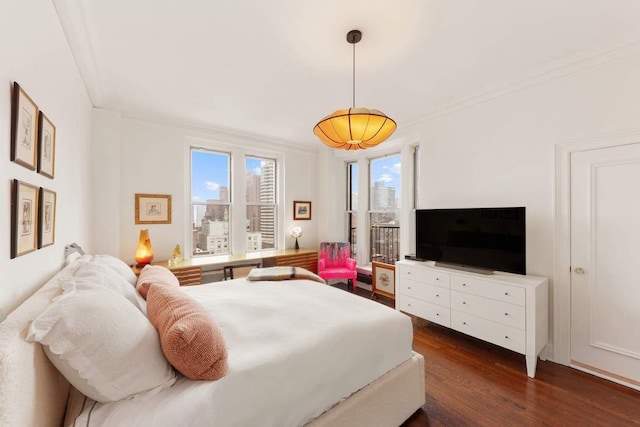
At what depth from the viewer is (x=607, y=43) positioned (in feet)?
6.82

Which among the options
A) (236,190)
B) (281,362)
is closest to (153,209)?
(236,190)

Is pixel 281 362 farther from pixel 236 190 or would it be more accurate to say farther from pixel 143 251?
pixel 236 190

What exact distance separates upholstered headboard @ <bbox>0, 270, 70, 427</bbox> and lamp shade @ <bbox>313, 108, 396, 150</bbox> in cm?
177

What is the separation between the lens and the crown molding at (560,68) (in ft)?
6.86

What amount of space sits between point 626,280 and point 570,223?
543mm

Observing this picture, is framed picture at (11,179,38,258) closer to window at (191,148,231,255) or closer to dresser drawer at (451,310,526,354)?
window at (191,148,231,255)

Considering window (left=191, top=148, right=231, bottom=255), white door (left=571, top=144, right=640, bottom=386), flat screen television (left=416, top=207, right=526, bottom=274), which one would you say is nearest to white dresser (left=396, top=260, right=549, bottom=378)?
flat screen television (left=416, top=207, right=526, bottom=274)

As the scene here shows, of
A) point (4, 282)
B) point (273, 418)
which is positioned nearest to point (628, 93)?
point (273, 418)

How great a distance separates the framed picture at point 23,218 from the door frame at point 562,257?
3.60m

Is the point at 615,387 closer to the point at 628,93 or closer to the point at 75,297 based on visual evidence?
the point at 628,93

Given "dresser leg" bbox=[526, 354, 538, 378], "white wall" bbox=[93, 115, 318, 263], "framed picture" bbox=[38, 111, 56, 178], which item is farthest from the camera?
"white wall" bbox=[93, 115, 318, 263]

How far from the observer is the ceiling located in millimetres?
1736

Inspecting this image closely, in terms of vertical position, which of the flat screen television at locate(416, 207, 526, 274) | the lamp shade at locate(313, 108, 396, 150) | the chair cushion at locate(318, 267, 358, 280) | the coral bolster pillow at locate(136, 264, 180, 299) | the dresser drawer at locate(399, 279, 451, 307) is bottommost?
the chair cushion at locate(318, 267, 358, 280)

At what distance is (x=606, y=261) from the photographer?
2.22 meters
